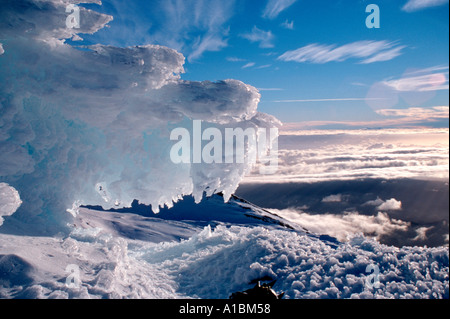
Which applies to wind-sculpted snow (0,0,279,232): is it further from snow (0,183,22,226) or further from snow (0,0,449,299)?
snow (0,183,22,226)

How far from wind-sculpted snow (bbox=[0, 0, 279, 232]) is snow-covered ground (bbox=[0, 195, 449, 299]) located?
2126mm

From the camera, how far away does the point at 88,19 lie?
8.73 metres

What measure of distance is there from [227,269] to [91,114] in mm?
7837

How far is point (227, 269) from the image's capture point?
10820mm

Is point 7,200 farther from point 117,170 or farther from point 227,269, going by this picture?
point 227,269

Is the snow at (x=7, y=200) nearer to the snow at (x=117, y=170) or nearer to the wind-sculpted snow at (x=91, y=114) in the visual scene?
the snow at (x=117, y=170)

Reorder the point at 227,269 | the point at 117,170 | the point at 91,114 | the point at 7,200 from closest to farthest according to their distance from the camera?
the point at 7,200 → the point at 91,114 → the point at 227,269 → the point at 117,170

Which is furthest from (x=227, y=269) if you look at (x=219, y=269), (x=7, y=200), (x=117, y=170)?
(x=7, y=200)

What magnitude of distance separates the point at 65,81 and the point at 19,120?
6.54 feet

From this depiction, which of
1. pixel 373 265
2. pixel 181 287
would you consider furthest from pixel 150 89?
pixel 373 265

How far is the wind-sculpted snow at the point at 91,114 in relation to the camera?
8.62 m

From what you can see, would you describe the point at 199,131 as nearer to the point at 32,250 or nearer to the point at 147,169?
the point at 147,169

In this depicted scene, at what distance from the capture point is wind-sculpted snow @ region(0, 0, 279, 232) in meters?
8.62

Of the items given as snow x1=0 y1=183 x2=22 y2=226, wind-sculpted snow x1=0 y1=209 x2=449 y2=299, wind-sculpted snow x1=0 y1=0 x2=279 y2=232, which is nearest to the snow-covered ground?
wind-sculpted snow x1=0 y1=209 x2=449 y2=299
